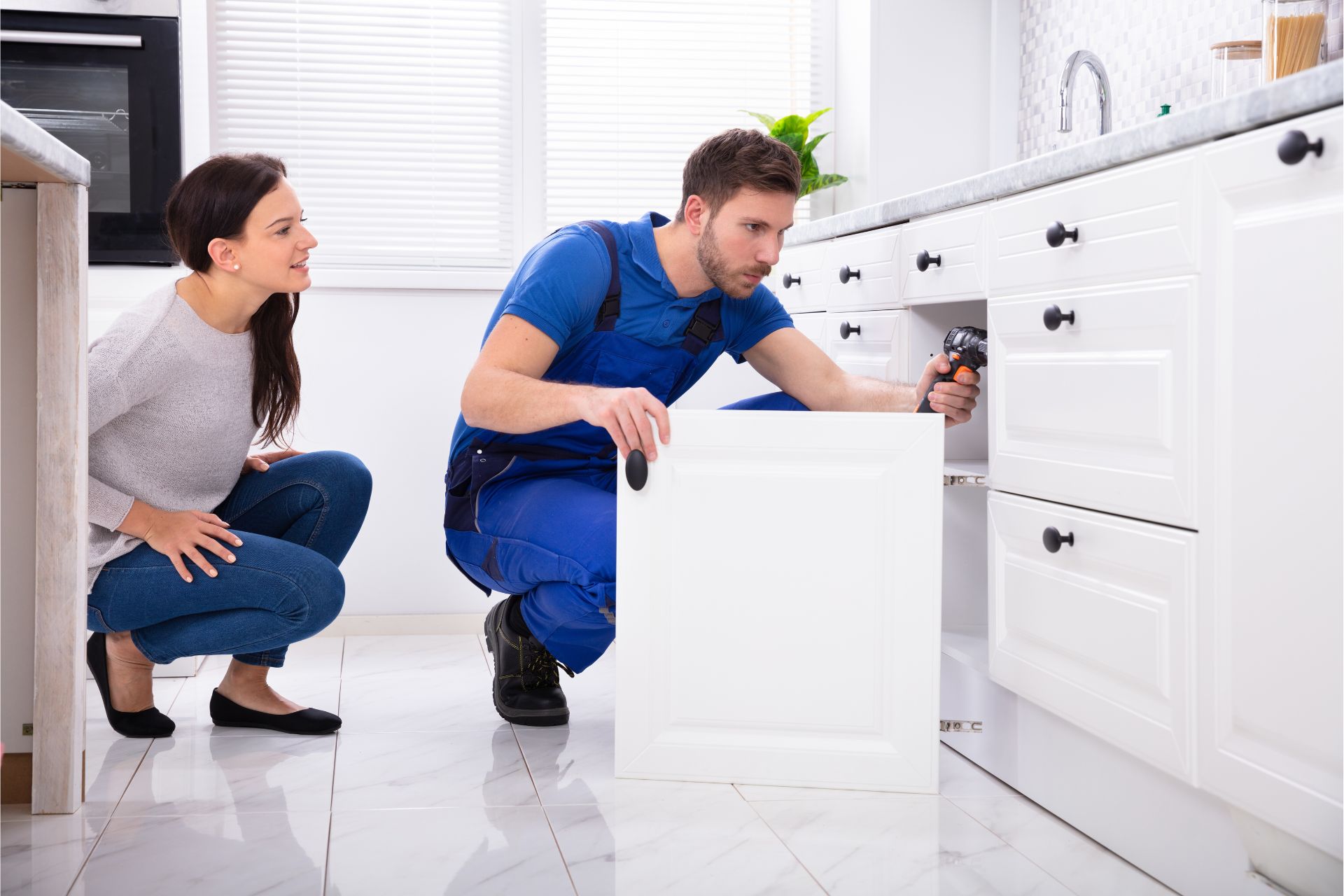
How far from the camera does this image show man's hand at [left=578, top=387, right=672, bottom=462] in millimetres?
1523

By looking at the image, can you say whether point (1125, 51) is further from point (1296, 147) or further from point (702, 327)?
point (1296, 147)

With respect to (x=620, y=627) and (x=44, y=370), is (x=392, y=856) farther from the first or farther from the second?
(x=44, y=370)

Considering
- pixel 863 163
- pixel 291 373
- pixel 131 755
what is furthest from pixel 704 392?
pixel 131 755

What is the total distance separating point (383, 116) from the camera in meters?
2.77

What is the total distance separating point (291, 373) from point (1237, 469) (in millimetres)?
1405

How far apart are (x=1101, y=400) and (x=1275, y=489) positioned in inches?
11.8

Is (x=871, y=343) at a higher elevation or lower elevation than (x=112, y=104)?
lower

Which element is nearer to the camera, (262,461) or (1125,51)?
(262,461)

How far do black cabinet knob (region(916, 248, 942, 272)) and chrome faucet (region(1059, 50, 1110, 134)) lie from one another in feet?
1.61

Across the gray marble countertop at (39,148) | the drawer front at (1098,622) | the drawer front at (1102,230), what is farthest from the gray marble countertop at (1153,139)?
the gray marble countertop at (39,148)

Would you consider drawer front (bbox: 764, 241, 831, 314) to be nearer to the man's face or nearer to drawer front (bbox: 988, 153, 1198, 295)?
the man's face

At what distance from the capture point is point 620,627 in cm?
157

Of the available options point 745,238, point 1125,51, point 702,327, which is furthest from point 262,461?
point 1125,51

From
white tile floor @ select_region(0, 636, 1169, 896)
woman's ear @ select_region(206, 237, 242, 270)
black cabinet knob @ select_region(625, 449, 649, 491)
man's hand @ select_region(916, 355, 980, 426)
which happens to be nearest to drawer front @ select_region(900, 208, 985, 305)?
man's hand @ select_region(916, 355, 980, 426)
